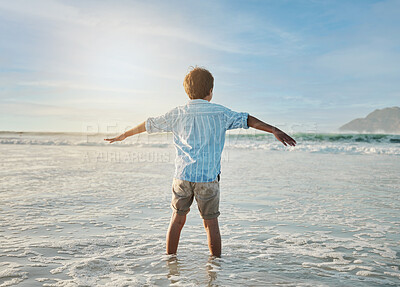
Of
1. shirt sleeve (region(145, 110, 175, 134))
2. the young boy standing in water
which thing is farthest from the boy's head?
shirt sleeve (region(145, 110, 175, 134))

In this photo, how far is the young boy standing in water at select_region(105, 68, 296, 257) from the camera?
2.80 meters

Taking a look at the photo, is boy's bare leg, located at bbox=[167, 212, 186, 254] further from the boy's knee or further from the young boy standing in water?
the boy's knee

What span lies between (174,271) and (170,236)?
365 mm

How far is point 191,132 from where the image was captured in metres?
2.82

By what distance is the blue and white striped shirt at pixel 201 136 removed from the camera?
280 centimetres

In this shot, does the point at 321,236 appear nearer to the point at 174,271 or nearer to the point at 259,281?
the point at 259,281

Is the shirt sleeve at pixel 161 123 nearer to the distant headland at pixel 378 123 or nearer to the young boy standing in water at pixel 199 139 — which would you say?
the young boy standing in water at pixel 199 139

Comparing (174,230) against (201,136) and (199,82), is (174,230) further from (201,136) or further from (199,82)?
(199,82)

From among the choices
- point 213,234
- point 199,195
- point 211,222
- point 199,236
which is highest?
point 199,195

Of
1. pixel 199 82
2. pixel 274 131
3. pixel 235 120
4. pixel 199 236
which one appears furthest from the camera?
pixel 199 236

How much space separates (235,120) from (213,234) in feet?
Result: 3.29

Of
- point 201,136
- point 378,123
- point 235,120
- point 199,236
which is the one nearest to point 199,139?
point 201,136

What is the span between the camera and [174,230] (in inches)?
118

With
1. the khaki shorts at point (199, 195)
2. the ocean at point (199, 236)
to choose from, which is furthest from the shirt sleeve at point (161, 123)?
the ocean at point (199, 236)
